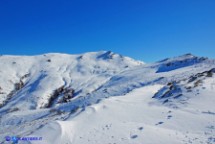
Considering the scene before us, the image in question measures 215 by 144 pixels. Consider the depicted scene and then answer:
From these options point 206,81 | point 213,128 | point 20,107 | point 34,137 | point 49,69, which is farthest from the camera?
point 49,69

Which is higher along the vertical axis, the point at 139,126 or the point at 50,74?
the point at 50,74

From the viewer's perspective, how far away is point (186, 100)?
22.2 m

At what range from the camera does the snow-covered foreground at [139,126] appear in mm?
14688

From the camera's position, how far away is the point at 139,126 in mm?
16719

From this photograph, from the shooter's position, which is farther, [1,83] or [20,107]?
[1,83]

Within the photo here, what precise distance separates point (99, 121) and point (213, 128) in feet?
26.4

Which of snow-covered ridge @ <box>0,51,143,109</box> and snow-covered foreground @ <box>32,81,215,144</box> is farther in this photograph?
snow-covered ridge @ <box>0,51,143,109</box>

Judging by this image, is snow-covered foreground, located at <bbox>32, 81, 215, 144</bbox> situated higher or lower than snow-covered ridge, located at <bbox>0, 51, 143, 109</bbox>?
lower

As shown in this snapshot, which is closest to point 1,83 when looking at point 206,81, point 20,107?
point 20,107

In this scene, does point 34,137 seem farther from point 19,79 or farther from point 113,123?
point 19,79

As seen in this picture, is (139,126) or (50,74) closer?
(139,126)

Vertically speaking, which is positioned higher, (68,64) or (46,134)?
(68,64)

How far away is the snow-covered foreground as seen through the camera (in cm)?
1469

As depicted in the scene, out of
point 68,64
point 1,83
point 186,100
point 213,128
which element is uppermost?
point 68,64
